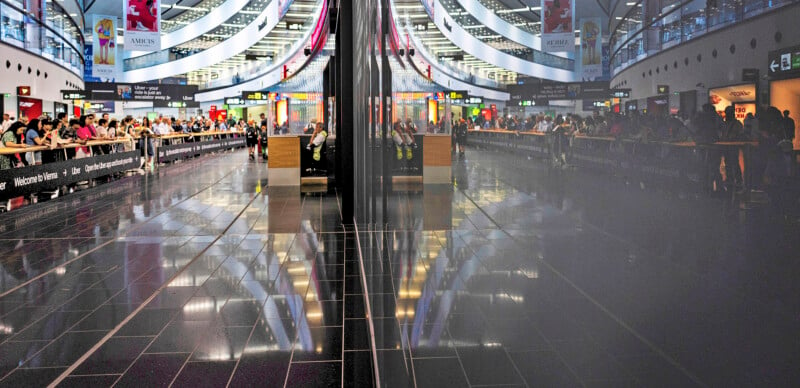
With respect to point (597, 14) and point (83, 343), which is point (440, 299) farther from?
point (83, 343)

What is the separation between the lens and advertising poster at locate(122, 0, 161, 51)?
704 inches

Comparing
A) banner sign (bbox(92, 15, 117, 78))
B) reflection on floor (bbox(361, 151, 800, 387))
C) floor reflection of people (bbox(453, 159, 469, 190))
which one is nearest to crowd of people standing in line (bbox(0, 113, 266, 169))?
banner sign (bbox(92, 15, 117, 78))

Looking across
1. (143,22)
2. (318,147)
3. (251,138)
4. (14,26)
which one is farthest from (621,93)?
(251,138)

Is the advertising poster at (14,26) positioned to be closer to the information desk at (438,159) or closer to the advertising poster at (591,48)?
the information desk at (438,159)

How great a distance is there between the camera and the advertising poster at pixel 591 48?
0.71 meters

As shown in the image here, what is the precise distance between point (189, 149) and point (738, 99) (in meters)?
28.5

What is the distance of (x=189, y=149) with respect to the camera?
27.5 meters

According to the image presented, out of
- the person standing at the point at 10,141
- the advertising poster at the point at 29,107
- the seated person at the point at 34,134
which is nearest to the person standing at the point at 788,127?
the person standing at the point at 10,141

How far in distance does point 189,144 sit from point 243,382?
25520 mm

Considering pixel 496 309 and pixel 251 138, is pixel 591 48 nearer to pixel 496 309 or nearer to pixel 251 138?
pixel 496 309

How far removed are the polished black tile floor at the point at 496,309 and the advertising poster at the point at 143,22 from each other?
13932 mm

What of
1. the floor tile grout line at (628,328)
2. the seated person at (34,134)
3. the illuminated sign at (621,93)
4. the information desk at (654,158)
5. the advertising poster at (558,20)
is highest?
the seated person at (34,134)

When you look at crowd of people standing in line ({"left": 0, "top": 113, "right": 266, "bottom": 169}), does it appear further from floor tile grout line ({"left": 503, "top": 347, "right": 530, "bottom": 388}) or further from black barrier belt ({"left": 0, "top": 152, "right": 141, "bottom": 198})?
floor tile grout line ({"left": 503, "top": 347, "right": 530, "bottom": 388})

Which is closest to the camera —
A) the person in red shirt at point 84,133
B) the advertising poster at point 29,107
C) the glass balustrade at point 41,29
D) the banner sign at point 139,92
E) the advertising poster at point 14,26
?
the person in red shirt at point 84,133
